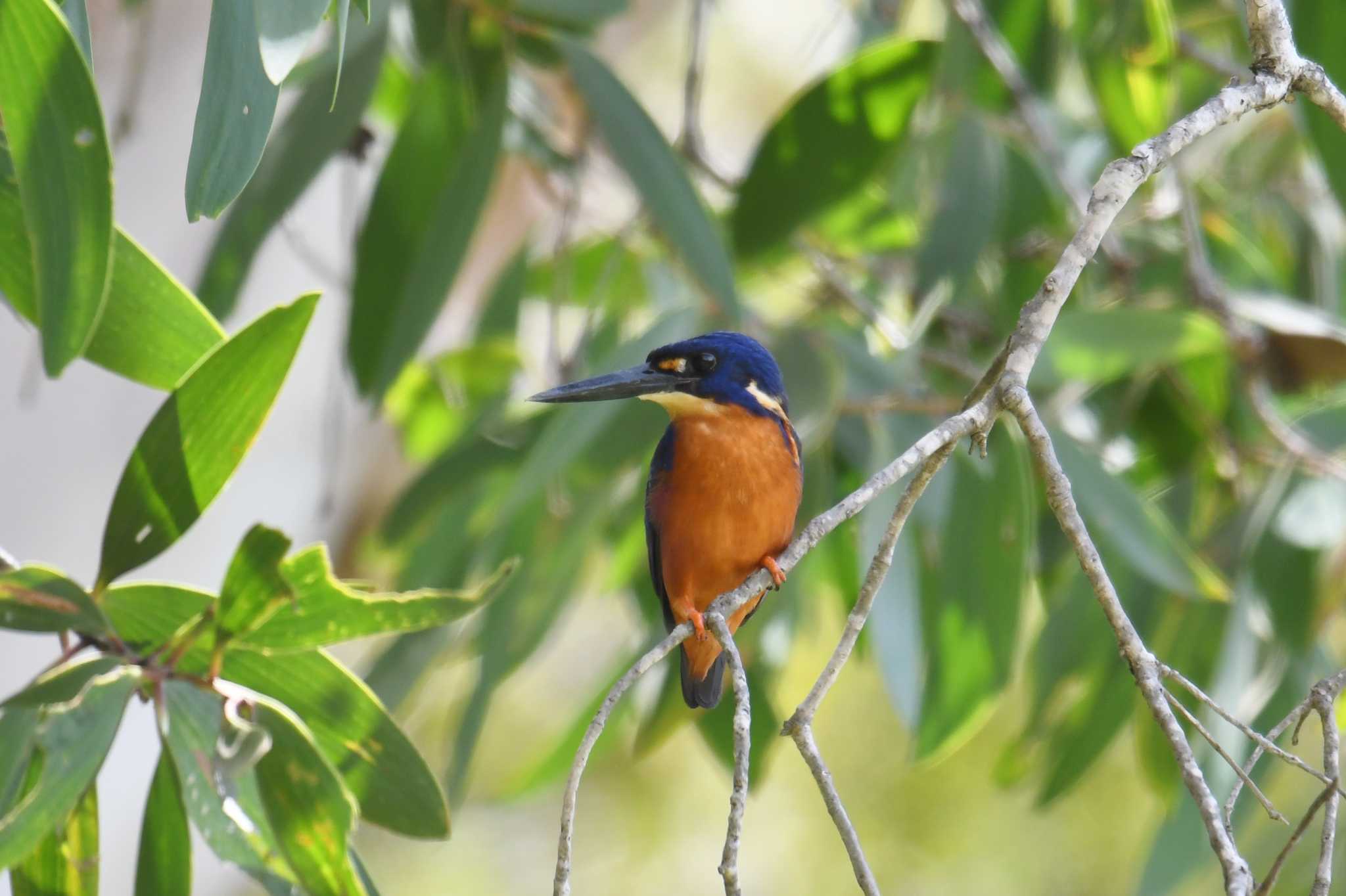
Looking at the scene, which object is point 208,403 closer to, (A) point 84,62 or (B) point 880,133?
(A) point 84,62

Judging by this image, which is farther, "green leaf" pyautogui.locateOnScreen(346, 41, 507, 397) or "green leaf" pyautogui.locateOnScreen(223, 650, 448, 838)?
"green leaf" pyautogui.locateOnScreen(346, 41, 507, 397)

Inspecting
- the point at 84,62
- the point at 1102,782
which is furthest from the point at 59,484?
the point at 1102,782

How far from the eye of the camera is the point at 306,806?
179 centimetres

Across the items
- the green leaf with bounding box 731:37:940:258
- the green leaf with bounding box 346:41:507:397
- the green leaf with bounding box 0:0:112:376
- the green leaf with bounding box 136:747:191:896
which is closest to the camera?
the green leaf with bounding box 0:0:112:376

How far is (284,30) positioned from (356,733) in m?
1.03

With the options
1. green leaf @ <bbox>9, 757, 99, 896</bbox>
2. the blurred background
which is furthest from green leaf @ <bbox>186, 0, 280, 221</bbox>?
the blurred background

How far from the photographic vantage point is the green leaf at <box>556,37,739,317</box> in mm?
3047

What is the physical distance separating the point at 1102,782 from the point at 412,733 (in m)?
3.81

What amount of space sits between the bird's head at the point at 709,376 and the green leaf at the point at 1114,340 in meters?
0.97

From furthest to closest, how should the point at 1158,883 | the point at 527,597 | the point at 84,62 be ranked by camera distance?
the point at 527,597, the point at 1158,883, the point at 84,62

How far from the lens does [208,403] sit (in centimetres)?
188

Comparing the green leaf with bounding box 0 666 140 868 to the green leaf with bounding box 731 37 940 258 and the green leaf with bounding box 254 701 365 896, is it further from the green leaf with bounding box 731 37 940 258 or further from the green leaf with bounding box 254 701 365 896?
the green leaf with bounding box 731 37 940 258

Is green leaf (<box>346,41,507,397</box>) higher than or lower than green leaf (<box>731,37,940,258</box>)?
higher

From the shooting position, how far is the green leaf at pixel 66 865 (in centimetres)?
186
